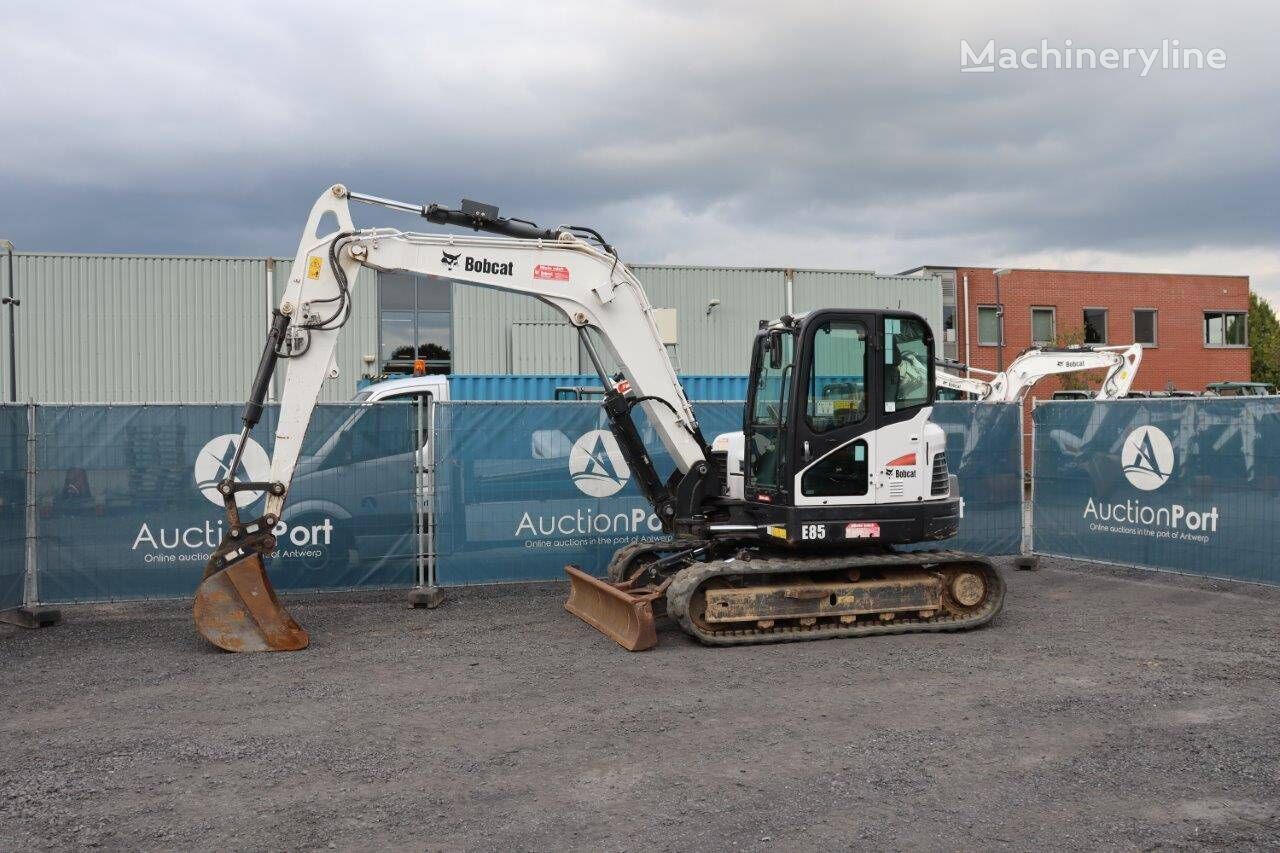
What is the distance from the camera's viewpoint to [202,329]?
2705 centimetres

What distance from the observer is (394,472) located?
36.4 ft

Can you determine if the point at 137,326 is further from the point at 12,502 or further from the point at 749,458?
the point at 749,458

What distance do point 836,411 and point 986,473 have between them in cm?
482

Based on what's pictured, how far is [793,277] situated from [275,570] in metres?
22.2

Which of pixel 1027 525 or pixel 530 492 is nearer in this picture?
pixel 530 492

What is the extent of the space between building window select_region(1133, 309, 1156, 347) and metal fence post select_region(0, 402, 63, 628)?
39.5 m

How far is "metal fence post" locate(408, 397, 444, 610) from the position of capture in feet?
36.2

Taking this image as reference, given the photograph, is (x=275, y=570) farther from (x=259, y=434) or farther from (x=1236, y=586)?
(x=1236, y=586)

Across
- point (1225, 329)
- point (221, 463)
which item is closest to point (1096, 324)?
point (1225, 329)

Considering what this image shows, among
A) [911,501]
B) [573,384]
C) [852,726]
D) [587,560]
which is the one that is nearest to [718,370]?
[573,384]

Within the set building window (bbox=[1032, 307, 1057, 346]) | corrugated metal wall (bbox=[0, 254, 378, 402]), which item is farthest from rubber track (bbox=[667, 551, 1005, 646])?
building window (bbox=[1032, 307, 1057, 346])

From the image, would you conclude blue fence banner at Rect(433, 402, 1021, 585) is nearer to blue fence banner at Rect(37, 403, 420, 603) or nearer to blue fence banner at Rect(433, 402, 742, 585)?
blue fence banner at Rect(433, 402, 742, 585)

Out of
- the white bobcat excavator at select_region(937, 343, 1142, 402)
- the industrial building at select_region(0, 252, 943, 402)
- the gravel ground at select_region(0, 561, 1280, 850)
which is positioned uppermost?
the industrial building at select_region(0, 252, 943, 402)

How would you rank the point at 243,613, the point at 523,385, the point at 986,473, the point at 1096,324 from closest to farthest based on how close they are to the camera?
the point at 243,613
the point at 986,473
the point at 523,385
the point at 1096,324
